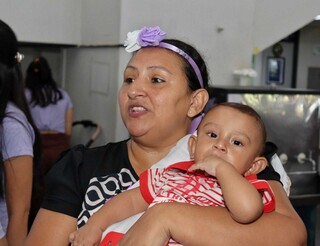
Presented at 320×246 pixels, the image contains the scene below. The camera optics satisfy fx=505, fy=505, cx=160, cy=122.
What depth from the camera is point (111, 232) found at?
138cm

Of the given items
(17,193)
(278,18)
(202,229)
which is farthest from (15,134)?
(278,18)

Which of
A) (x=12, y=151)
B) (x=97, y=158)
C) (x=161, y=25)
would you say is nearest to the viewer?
(x=97, y=158)

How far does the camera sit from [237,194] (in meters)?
1.22

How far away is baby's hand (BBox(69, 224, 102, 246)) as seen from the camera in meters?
1.38

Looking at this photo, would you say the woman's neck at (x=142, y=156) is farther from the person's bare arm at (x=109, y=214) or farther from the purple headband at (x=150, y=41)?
the purple headband at (x=150, y=41)

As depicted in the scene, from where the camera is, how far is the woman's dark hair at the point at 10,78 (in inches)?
77.6

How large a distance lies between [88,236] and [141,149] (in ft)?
1.18

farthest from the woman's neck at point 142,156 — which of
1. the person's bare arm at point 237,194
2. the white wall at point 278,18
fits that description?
the white wall at point 278,18

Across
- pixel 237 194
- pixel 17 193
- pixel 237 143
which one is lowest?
pixel 17 193

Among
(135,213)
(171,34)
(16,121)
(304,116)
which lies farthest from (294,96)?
(135,213)

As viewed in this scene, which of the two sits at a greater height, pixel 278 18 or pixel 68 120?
pixel 278 18

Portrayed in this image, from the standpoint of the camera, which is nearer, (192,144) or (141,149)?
(192,144)

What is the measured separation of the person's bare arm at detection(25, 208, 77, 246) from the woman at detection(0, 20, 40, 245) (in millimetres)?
475

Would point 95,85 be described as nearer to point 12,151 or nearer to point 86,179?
point 12,151
